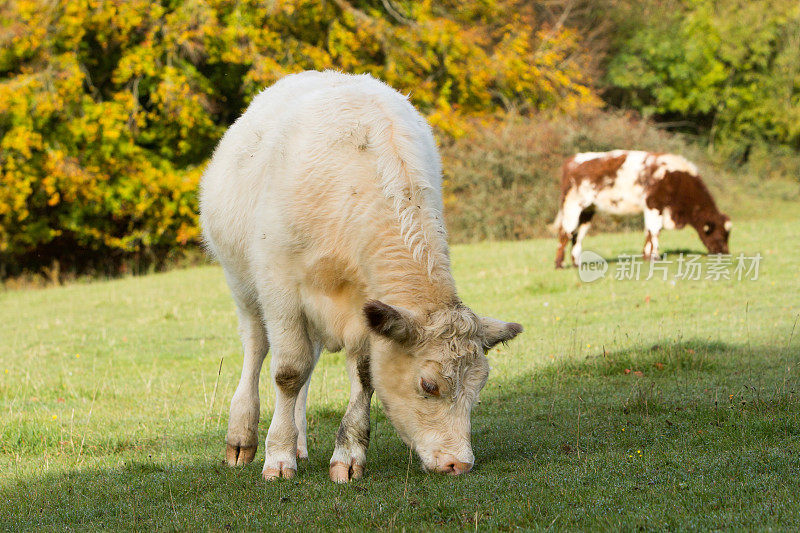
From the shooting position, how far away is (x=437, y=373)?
5133 mm

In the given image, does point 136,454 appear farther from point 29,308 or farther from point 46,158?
point 46,158

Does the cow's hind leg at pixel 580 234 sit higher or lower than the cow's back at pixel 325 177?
lower

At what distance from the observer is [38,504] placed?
5430 mm

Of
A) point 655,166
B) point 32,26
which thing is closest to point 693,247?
point 655,166

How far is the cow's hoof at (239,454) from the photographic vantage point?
6.43m

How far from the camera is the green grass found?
15.5ft

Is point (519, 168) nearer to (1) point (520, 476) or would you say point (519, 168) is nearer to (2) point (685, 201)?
(2) point (685, 201)

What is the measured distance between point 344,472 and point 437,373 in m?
1.00

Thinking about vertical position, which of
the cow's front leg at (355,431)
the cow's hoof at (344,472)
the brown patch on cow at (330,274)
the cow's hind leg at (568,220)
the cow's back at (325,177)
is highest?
the cow's back at (325,177)

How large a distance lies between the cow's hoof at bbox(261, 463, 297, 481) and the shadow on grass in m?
0.12

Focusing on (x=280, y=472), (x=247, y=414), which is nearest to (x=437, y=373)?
(x=280, y=472)

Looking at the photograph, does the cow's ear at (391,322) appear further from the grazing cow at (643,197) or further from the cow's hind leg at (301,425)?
the grazing cow at (643,197)

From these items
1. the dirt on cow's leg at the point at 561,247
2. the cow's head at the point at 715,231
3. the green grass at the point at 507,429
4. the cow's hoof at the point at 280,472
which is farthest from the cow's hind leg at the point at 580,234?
the cow's hoof at the point at 280,472

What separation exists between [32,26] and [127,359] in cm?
1575
